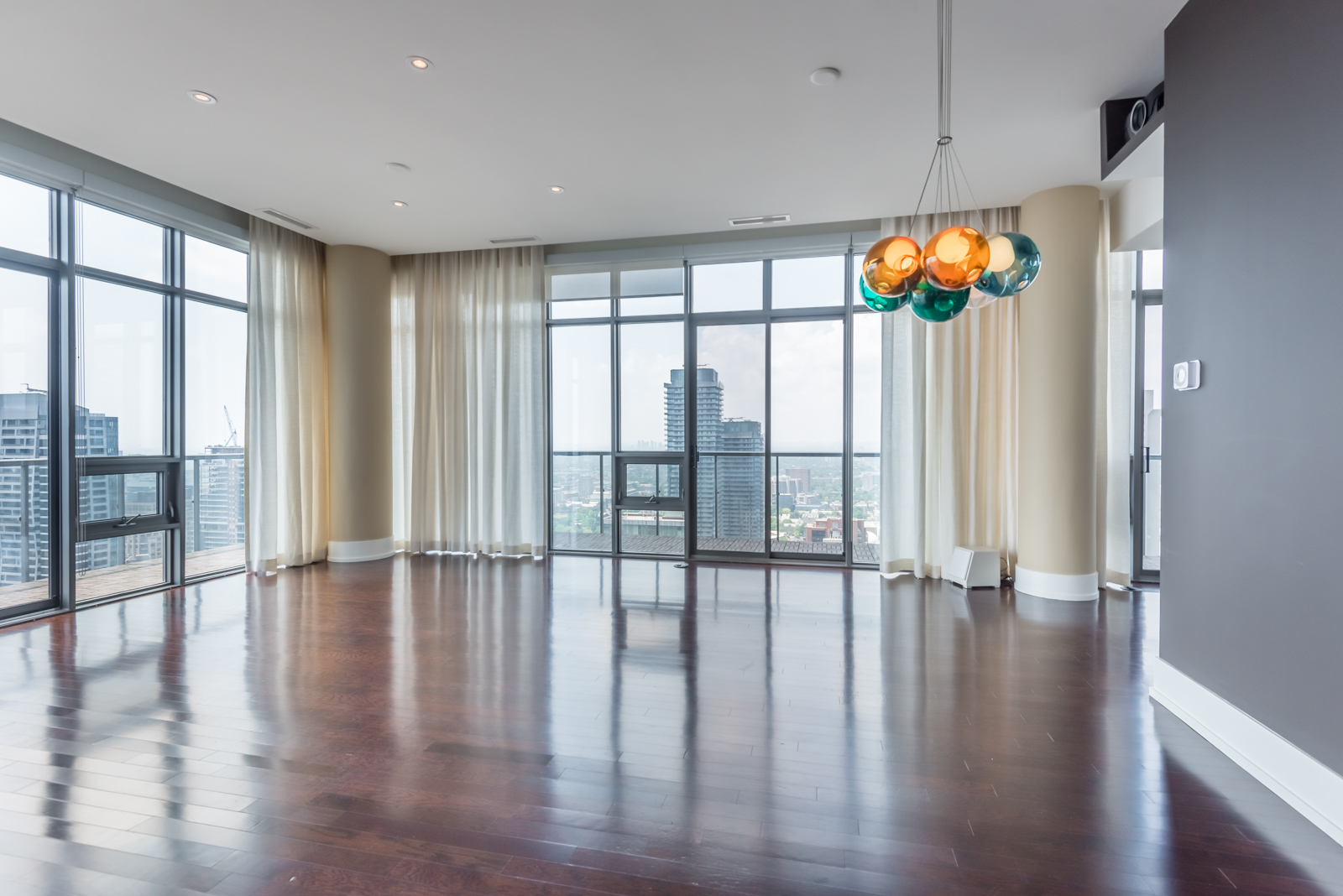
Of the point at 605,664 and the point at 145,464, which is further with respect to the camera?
the point at 145,464

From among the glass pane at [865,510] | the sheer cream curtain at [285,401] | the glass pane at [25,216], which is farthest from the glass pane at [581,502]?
the glass pane at [25,216]

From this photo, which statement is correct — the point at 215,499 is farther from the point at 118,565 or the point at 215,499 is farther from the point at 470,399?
the point at 470,399

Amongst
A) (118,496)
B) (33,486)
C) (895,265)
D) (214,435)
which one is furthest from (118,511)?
(895,265)

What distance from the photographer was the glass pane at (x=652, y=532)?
6703 mm

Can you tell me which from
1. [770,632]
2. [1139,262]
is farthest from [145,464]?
[1139,262]

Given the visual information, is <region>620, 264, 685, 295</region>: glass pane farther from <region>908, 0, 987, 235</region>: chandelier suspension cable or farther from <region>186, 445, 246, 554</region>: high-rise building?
<region>186, 445, 246, 554</region>: high-rise building

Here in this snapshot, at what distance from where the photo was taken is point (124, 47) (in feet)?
10.4

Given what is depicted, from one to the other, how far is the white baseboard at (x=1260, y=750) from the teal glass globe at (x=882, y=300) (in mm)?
1983

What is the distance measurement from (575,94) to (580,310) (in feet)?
10.7

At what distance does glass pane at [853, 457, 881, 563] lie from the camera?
612 cm

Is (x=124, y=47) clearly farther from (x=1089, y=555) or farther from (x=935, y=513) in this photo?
(x=1089, y=555)

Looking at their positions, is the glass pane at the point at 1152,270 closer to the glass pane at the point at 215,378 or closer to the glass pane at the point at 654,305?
the glass pane at the point at 654,305

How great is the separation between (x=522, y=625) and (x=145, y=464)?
331cm

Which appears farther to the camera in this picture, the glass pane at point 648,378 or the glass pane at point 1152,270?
the glass pane at point 648,378
